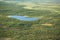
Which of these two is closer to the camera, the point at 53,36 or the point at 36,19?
the point at 53,36

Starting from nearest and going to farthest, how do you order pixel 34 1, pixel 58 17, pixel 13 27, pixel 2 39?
1. pixel 2 39
2. pixel 13 27
3. pixel 58 17
4. pixel 34 1

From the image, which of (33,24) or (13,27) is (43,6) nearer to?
(33,24)

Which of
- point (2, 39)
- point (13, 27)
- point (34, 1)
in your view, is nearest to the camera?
point (2, 39)

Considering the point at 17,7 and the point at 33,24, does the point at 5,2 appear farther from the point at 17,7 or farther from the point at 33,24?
the point at 33,24

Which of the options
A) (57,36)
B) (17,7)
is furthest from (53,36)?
(17,7)

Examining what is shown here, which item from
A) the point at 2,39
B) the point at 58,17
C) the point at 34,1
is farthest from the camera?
the point at 34,1

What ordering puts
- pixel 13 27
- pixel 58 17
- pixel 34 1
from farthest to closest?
1. pixel 34 1
2. pixel 58 17
3. pixel 13 27

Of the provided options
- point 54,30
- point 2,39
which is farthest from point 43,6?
point 2,39

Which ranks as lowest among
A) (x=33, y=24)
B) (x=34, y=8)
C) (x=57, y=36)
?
(x=57, y=36)

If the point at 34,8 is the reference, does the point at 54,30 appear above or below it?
below

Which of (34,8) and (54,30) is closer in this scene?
(54,30)
